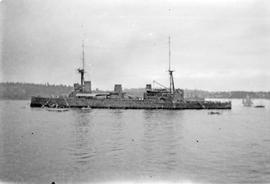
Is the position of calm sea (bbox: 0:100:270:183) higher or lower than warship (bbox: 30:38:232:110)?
lower

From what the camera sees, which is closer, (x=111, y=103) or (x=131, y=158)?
(x=131, y=158)

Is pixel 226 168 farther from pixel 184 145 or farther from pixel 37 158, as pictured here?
pixel 37 158

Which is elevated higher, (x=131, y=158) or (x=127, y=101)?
(x=127, y=101)

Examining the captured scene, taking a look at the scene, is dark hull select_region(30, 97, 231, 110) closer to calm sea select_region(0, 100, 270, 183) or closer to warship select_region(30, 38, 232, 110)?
warship select_region(30, 38, 232, 110)

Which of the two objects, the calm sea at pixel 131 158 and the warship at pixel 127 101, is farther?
the warship at pixel 127 101

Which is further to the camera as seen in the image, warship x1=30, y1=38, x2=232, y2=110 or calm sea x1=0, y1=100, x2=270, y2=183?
warship x1=30, y1=38, x2=232, y2=110

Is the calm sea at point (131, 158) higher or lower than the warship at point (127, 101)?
lower

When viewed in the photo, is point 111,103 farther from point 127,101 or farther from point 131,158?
point 131,158

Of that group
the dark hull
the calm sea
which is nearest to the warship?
the dark hull

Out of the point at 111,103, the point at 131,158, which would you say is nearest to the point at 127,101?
the point at 111,103

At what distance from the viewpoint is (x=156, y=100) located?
73688 millimetres

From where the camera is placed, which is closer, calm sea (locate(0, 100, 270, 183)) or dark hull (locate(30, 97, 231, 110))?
calm sea (locate(0, 100, 270, 183))

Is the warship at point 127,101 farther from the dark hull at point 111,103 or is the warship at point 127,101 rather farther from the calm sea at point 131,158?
the calm sea at point 131,158

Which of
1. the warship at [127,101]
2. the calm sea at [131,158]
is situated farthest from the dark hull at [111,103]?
the calm sea at [131,158]
